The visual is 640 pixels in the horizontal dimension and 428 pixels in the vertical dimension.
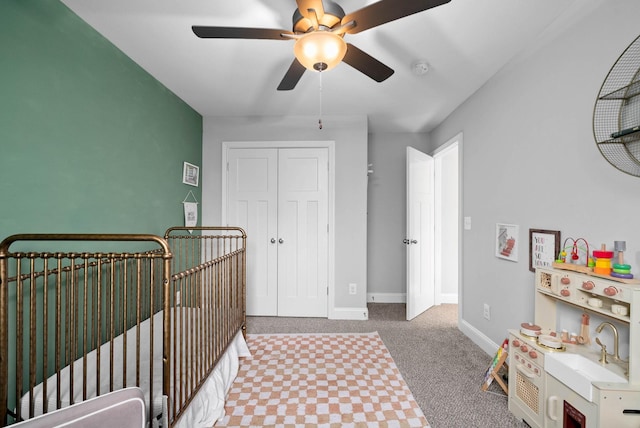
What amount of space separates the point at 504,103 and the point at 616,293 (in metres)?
1.51

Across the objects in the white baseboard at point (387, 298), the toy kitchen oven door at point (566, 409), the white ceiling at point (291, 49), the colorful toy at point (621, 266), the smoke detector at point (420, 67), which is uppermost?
the white ceiling at point (291, 49)

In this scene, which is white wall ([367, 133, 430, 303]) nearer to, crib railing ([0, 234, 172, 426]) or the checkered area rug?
the checkered area rug

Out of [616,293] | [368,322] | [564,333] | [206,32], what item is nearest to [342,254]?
[368,322]

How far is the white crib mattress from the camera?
1.20 m

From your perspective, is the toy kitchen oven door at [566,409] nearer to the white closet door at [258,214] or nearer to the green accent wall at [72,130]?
the white closet door at [258,214]

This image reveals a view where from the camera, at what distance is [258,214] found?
122 inches

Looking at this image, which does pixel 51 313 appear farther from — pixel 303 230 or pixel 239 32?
pixel 303 230

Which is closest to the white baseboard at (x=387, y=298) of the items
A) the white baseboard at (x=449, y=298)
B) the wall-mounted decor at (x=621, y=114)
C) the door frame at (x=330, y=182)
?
the white baseboard at (x=449, y=298)

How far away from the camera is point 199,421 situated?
1451mm

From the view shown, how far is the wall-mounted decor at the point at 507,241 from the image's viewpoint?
1983mm

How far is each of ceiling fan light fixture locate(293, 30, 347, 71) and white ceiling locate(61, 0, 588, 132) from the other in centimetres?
41

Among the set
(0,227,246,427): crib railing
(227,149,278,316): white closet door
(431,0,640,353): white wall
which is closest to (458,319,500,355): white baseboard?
(431,0,640,353): white wall

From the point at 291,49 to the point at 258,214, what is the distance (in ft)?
5.69

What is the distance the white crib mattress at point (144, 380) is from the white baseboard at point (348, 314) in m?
1.26
